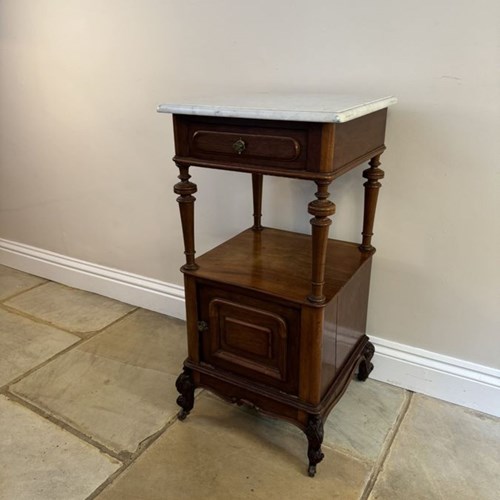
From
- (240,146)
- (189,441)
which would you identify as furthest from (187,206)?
(189,441)

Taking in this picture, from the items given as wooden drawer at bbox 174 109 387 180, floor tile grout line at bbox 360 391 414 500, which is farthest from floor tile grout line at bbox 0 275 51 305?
floor tile grout line at bbox 360 391 414 500

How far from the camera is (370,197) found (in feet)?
4.97

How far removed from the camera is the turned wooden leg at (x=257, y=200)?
5.55ft

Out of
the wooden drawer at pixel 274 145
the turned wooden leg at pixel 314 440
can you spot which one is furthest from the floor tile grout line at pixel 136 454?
the wooden drawer at pixel 274 145

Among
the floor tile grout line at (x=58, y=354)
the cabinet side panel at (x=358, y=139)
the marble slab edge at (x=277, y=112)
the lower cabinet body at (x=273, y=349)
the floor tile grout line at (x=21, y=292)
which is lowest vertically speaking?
the floor tile grout line at (x=21, y=292)

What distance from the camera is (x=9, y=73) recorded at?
2.34 meters

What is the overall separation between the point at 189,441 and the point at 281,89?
47.4 inches

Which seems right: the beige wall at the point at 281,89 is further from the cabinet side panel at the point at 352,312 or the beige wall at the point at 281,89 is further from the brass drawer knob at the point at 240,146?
the brass drawer knob at the point at 240,146

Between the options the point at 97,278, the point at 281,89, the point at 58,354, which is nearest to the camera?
the point at 281,89

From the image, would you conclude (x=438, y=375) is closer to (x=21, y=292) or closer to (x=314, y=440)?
(x=314, y=440)

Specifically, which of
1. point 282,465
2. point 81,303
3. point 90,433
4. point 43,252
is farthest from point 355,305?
point 43,252

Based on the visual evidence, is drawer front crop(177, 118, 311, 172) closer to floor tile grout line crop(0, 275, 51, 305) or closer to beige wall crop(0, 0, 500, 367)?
beige wall crop(0, 0, 500, 367)

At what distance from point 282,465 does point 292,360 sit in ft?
1.08

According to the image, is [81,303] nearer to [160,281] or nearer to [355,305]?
[160,281]
